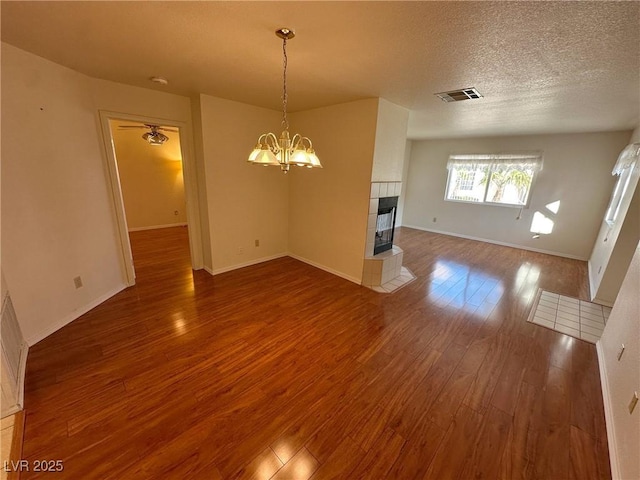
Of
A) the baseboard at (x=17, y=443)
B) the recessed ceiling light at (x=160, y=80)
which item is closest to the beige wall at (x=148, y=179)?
the recessed ceiling light at (x=160, y=80)

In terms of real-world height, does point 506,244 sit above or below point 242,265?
above

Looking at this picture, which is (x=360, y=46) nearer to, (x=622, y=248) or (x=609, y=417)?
→ (x=609, y=417)

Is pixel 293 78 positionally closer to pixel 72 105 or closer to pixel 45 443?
pixel 72 105

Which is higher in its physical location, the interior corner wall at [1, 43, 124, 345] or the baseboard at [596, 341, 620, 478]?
the interior corner wall at [1, 43, 124, 345]

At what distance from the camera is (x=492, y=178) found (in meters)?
5.88

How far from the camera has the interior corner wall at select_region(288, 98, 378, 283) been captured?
3.34 m

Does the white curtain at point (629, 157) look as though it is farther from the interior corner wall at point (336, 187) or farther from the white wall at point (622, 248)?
the interior corner wall at point (336, 187)

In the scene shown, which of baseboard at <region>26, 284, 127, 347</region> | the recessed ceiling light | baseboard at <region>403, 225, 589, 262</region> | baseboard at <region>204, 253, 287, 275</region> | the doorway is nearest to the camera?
baseboard at <region>26, 284, 127, 347</region>

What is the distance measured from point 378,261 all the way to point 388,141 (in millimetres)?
1631

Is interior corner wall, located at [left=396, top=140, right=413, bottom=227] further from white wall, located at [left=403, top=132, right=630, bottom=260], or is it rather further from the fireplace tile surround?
the fireplace tile surround

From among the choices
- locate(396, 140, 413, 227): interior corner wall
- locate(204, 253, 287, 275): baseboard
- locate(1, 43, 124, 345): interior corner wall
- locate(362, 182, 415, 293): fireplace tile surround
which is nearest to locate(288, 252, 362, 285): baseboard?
locate(362, 182, 415, 293): fireplace tile surround

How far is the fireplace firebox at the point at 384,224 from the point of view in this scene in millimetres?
A: 3643

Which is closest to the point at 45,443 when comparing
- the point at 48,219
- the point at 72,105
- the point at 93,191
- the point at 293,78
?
the point at 48,219

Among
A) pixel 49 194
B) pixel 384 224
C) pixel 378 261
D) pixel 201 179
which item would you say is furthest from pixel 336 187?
pixel 49 194
